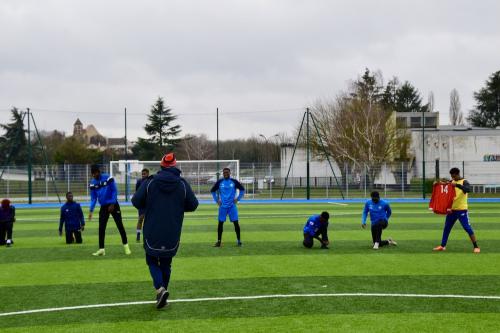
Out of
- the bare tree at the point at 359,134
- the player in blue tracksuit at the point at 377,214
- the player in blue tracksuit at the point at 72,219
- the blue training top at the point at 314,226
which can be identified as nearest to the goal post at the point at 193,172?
the bare tree at the point at 359,134

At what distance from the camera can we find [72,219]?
14.6 metres

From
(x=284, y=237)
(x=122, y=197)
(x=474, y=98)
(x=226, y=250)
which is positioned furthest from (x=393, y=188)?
(x=474, y=98)

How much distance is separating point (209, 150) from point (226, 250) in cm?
6204

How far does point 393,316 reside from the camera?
22.4 feet

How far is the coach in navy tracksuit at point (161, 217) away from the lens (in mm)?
7184

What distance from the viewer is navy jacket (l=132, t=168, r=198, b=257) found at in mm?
7180

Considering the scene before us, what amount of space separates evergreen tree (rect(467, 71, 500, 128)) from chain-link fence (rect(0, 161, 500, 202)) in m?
33.4

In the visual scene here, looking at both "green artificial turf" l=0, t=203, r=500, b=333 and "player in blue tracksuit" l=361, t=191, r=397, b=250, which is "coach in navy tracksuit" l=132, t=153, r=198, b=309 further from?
"player in blue tracksuit" l=361, t=191, r=397, b=250

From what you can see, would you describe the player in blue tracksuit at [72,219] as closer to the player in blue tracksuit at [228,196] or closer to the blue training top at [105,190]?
the blue training top at [105,190]

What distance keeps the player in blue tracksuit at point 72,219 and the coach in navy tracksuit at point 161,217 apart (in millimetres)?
7509

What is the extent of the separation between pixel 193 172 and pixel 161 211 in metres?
33.1

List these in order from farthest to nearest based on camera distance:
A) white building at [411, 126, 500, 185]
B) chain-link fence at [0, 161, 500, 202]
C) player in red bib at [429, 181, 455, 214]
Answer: white building at [411, 126, 500, 185], chain-link fence at [0, 161, 500, 202], player in red bib at [429, 181, 455, 214]

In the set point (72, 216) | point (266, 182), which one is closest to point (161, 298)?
point (72, 216)

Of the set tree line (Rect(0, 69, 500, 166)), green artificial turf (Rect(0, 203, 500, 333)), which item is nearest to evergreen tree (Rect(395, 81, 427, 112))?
tree line (Rect(0, 69, 500, 166))
